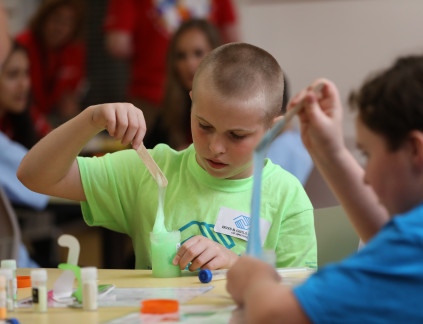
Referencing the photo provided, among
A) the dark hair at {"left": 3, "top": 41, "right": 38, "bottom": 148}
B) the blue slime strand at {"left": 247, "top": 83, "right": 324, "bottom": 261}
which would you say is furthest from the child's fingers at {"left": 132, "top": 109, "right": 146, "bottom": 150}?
the dark hair at {"left": 3, "top": 41, "right": 38, "bottom": 148}

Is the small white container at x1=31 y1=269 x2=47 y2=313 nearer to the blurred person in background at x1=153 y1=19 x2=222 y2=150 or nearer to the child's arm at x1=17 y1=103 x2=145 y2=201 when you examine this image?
the child's arm at x1=17 y1=103 x2=145 y2=201

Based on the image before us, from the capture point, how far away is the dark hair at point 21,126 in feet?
12.5

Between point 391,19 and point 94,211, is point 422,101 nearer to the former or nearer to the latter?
point 94,211

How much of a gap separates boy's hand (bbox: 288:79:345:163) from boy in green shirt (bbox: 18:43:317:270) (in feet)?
1.22

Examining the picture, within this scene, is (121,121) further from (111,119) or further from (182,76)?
(182,76)

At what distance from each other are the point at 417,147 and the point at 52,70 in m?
4.62

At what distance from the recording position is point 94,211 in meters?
1.85

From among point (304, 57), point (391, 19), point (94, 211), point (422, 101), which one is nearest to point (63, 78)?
point (304, 57)

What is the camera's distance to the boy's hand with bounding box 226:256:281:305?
3.49 ft

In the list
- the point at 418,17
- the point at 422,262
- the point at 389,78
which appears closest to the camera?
the point at 422,262

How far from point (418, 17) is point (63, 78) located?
8.50ft

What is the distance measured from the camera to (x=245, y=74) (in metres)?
1.73

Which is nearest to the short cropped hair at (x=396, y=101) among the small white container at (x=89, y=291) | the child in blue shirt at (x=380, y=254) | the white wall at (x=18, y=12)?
the child in blue shirt at (x=380, y=254)

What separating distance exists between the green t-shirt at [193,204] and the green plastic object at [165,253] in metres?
0.21
